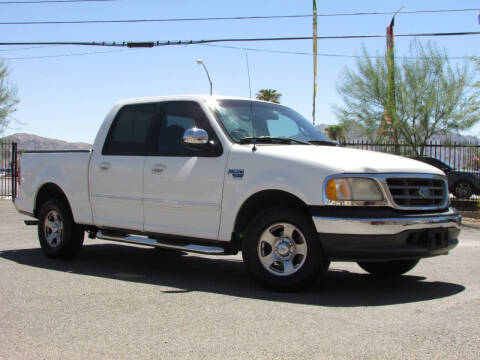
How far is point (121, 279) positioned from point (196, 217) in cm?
111

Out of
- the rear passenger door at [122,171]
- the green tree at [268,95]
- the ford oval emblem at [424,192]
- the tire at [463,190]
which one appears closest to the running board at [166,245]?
the rear passenger door at [122,171]

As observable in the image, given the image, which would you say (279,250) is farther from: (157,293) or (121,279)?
(121,279)

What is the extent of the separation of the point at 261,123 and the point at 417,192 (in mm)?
1934

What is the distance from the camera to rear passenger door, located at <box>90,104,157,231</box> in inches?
286

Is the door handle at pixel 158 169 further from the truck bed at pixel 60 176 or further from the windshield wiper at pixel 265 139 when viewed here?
the truck bed at pixel 60 176

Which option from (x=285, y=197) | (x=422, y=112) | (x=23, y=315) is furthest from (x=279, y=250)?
(x=422, y=112)

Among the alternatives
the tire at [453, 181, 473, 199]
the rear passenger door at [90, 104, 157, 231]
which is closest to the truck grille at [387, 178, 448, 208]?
the rear passenger door at [90, 104, 157, 231]

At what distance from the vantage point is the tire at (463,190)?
22453 mm

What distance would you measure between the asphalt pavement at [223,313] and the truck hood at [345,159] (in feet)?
3.89

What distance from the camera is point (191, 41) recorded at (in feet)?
79.5

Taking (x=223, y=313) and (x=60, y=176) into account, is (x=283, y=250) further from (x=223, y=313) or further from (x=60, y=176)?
(x=60, y=176)

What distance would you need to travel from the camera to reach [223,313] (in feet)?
16.9

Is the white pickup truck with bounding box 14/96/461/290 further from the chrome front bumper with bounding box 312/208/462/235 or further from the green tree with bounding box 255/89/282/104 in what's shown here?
the green tree with bounding box 255/89/282/104

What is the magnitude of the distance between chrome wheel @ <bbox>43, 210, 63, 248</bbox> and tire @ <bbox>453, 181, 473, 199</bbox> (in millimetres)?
17481
